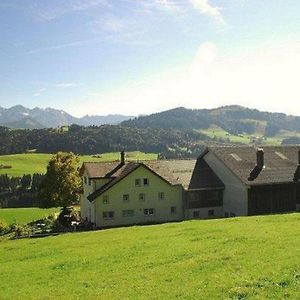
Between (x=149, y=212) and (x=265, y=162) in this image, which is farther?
(x=265, y=162)

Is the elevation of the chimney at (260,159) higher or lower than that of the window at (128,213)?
higher

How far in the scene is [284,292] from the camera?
54.5 ft

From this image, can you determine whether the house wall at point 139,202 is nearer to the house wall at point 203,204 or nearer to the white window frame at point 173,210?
the white window frame at point 173,210

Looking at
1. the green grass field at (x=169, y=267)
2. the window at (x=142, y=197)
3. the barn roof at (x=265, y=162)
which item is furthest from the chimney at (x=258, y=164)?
the green grass field at (x=169, y=267)

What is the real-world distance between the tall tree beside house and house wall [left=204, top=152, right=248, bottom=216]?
22.2 m

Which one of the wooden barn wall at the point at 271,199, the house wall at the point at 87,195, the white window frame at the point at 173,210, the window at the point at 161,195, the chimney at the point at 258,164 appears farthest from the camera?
the white window frame at the point at 173,210

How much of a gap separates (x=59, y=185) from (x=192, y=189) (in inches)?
848

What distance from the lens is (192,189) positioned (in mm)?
61469

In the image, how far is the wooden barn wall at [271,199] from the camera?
5791 cm

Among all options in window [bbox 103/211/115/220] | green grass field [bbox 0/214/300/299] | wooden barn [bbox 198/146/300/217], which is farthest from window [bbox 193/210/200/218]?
green grass field [bbox 0/214/300/299]

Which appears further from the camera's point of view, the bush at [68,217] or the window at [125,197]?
the bush at [68,217]

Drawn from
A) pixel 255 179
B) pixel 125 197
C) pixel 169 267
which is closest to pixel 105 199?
pixel 125 197

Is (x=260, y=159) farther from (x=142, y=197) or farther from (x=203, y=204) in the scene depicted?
(x=142, y=197)

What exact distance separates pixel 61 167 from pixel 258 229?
42.6m
